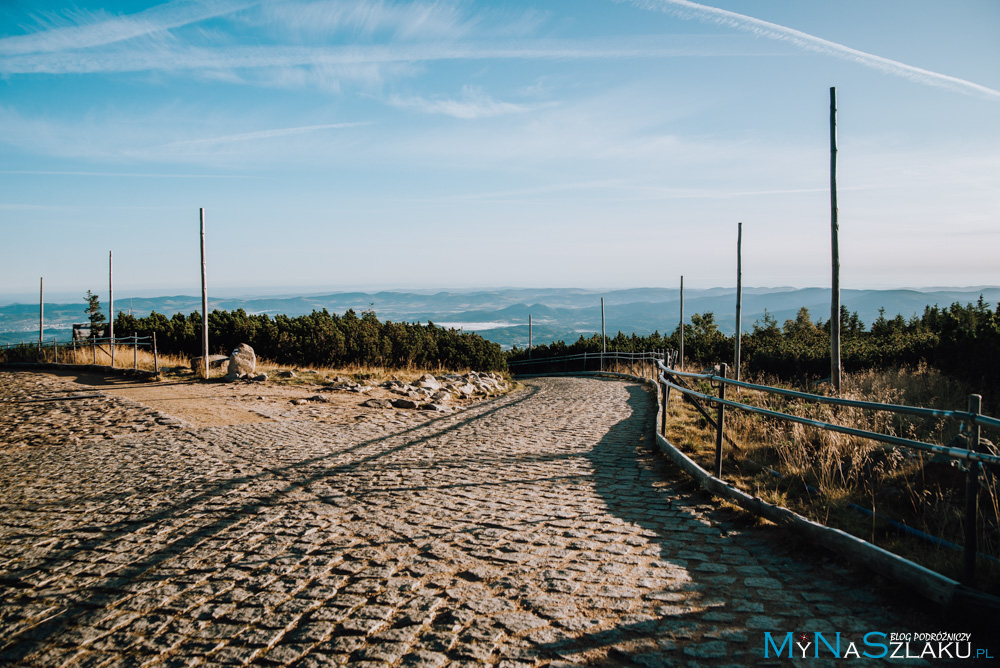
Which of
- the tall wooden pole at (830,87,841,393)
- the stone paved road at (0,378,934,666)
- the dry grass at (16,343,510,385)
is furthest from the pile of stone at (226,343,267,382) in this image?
the tall wooden pole at (830,87,841,393)

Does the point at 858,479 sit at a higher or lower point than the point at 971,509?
lower

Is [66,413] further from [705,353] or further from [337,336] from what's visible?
[705,353]

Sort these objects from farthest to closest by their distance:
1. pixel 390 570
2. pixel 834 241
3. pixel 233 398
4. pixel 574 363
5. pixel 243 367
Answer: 1. pixel 574 363
2. pixel 243 367
3. pixel 233 398
4. pixel 834 241
5. pixel 390 570

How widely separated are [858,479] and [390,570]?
4928 millimetres

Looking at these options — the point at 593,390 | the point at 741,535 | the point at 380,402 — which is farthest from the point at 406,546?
the point at 593,390

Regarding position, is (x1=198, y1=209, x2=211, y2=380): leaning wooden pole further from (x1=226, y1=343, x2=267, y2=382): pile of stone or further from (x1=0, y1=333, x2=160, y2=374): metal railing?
(x1=0, y1=333, x2=160, y2=374): metal railing

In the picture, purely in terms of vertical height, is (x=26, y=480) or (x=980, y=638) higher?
(x=980, y=638)

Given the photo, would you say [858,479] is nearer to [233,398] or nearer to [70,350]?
[233,398]

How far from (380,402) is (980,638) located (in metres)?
12.3

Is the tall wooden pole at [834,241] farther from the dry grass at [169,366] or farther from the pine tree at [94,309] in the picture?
the pine tree at [94,309]

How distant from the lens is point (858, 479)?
19.4ft

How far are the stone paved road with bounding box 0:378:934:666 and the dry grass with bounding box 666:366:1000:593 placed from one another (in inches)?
25.4

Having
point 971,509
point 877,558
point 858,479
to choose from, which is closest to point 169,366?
point 858,479

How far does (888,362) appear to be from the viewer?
65.4 feet
